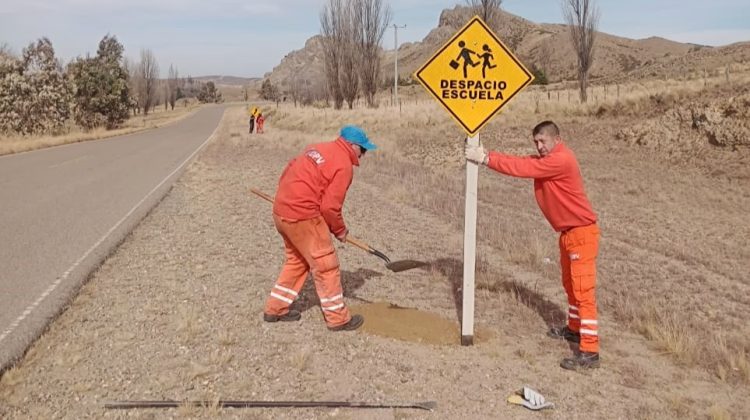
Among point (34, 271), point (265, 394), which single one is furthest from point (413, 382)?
point (34, 271)

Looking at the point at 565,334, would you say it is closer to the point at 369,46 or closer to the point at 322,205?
the point at 322,205

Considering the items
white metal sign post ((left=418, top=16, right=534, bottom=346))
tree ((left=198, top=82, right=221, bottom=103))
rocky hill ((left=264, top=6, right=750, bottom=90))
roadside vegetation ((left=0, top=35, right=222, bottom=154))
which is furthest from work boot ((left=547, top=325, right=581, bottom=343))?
tree ((left=198, top=82, right=221, bottom=103))

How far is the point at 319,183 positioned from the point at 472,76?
4.60 ft

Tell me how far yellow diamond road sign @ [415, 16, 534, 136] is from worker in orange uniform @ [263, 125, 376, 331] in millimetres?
726

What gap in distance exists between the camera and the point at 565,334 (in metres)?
4.90

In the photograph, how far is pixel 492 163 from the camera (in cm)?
439

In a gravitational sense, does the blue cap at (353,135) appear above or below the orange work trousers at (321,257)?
above

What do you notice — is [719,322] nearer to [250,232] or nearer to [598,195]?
[250,232]

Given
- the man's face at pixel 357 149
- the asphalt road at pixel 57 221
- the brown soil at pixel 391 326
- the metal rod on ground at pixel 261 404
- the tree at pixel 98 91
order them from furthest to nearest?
the tree at pixel 98 91 < the asphalt road at pixel 57 221 < the man's face at pixel 357 149 < the brown soil at pixel 391 326 < the metal rod on ground at pixel 261 404

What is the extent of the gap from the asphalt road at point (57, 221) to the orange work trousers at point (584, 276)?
4.02 m

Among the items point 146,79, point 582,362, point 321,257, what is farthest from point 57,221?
point 146,79

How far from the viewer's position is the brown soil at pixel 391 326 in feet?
12.7

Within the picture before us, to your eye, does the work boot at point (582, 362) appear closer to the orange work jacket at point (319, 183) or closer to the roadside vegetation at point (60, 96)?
the orange work jacket at point (319, 183)

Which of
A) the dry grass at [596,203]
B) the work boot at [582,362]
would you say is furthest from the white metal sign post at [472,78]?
the dry grass at [596,203]
